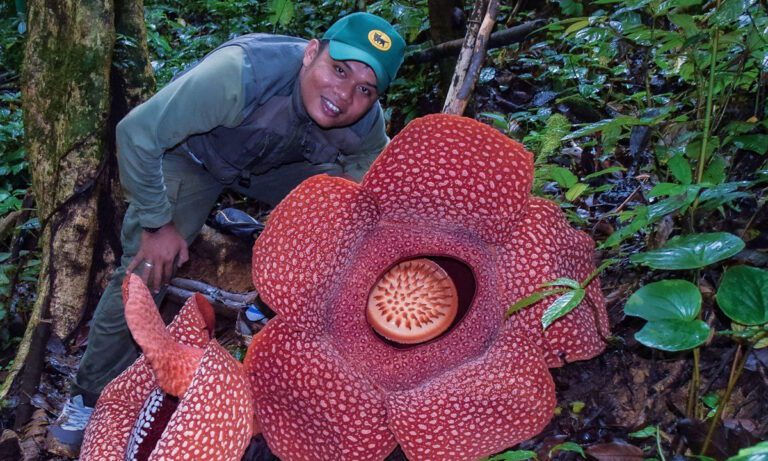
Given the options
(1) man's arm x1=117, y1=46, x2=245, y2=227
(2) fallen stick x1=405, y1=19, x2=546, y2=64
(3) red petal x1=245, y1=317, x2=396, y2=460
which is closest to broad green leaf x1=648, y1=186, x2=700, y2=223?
(3) red petal x1=245, y1=317, x2=396, y2=460

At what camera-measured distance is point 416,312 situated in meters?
2.28

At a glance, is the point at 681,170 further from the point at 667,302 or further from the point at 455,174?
the point at 455,174

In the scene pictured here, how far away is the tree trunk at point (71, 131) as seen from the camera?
3.84m

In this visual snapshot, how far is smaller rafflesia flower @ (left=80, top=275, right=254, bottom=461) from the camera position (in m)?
1.67

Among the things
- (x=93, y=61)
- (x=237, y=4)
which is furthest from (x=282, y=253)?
(x=237, y=4)

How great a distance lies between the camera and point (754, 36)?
2.13 m

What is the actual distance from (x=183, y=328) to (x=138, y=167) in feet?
3.91

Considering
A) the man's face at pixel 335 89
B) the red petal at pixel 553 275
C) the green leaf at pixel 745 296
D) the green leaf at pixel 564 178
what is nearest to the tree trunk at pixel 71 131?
the man's face at pixel 335 89

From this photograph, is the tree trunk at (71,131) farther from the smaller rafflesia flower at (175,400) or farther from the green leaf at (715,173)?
the green leaf at (715,173)

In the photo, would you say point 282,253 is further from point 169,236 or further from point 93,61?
point 93,61

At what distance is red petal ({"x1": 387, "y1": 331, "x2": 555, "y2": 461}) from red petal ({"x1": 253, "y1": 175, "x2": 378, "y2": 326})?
0.39 m

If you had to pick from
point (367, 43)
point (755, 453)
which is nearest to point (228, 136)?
point (367, 43)

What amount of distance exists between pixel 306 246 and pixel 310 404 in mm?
452

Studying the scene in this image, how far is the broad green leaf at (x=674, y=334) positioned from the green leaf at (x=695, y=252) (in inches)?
5.4
